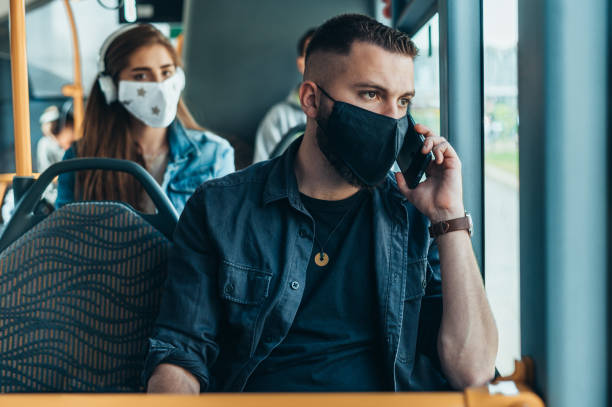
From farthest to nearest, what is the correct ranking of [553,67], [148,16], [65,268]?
[148,16]
[65,268]
[553,67]

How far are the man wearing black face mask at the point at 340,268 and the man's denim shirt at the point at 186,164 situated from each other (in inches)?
33.9

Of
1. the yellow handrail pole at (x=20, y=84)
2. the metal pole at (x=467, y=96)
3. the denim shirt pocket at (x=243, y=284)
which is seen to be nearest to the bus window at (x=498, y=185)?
the metal pole at (x=467, y=96)

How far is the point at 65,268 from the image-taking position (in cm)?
146

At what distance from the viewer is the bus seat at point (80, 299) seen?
1.41 meters

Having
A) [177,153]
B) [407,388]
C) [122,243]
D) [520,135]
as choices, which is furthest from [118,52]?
[520,135]

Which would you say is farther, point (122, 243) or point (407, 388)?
point (122, 243)

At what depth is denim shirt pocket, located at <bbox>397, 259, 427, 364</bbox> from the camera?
1.41 metres

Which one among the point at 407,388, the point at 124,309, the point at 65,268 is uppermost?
the point at 65,268

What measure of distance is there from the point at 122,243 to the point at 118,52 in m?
1.19

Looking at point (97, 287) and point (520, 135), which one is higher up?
point (520, 135)

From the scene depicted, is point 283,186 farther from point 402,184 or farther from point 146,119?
point 146,119

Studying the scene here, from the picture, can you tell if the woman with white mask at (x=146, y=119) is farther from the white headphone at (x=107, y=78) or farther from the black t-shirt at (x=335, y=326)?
the black t-shirt at (x=335, y=326)

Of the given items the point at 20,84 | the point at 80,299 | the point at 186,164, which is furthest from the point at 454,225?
the point at 20,84

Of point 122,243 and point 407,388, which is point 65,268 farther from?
point 407,388
